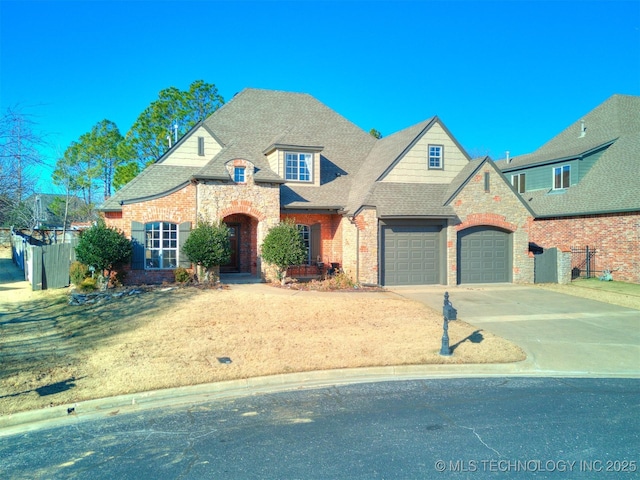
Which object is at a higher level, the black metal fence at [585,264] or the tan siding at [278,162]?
the tan siding at [278,162]

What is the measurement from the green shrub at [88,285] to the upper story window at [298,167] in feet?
29.7

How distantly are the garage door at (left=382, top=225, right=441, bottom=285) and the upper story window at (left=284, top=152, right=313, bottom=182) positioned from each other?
4.74 m

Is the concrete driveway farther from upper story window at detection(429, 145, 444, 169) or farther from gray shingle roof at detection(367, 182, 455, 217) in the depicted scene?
upper story window at detection(429, 145, 444, 169)

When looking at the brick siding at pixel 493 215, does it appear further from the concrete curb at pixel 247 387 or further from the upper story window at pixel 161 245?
the concrete curb at pixel 247 387

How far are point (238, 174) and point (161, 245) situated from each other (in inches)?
155

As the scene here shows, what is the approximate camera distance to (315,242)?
22.2m

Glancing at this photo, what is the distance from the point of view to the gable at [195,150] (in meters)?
21.0

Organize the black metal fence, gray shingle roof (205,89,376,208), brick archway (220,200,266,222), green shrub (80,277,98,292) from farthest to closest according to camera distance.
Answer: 1. the black metal fence
2. gray shingle roof (205,89,376,208)
3. brick archway (220,200,266,222)
4. green shrub (80,277,98,292)

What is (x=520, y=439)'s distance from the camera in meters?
5.84

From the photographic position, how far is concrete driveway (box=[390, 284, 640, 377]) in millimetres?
9734

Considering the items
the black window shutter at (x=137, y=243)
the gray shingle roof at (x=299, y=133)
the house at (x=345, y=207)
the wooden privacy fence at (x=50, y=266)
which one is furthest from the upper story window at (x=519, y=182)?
the wooden privacy fence at (x=50, y=266)

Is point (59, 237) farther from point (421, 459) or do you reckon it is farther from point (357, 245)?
point (421, 459)

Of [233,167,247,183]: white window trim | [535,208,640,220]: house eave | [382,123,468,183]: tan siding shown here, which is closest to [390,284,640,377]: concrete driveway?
[382,123,468,183]: tan siding

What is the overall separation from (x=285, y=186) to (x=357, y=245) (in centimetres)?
457
